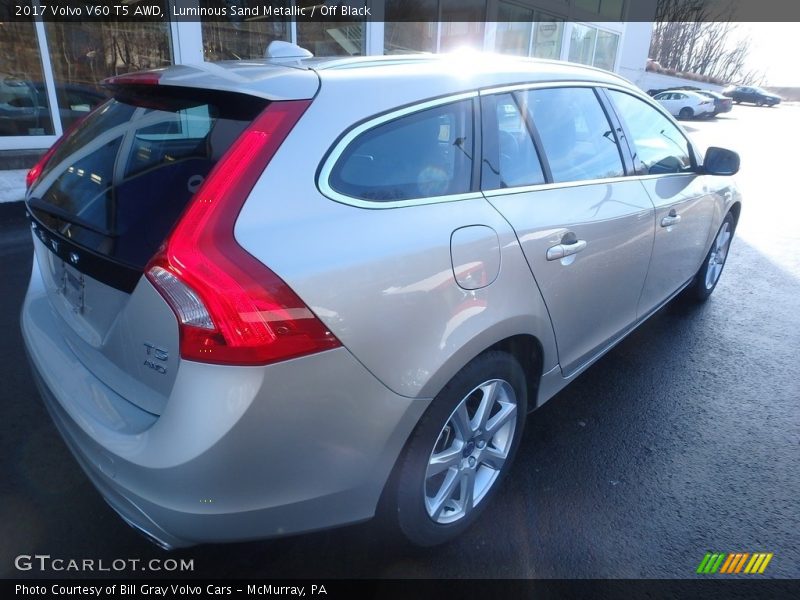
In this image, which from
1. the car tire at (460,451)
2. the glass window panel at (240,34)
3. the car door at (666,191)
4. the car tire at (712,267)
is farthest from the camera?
the glass window panel at (240,34)

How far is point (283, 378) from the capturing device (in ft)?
4.78

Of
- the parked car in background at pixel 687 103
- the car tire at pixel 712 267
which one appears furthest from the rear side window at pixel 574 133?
the parked car in background at pixel 687 103

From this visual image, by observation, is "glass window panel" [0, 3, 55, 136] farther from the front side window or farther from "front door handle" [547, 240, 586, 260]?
"front door handle" [547, 240, 586, 260]

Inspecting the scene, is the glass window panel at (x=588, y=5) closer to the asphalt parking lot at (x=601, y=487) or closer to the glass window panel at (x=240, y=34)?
the glass window panel at (x=240, y=34)

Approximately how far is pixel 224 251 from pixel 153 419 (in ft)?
1.80

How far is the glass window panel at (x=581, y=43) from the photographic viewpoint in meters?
17.9

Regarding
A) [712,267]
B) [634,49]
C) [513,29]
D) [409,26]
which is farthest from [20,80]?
[634,49]

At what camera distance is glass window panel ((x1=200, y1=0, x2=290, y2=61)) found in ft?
30.5

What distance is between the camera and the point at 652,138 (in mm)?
3266

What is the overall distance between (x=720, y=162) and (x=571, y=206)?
1.77 m

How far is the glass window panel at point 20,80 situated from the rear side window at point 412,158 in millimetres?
8371

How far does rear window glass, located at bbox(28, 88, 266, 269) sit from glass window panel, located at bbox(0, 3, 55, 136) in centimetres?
721

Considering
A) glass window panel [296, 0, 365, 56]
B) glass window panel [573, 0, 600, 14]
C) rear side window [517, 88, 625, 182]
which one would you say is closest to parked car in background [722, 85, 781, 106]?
glass window panel [573, 0, 600, 14]

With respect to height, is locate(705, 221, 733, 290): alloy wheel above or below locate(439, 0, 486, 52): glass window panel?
below
